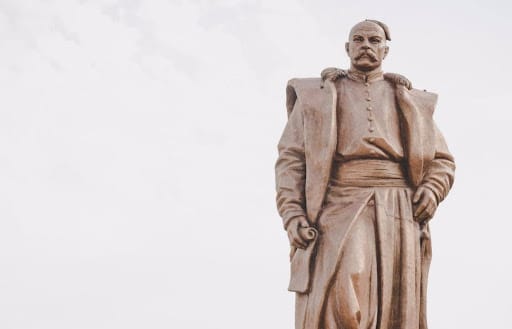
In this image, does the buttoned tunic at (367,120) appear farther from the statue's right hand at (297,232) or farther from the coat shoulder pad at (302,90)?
the statue's right hand at (297,232)

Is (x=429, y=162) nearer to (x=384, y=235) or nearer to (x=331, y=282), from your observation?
(x=384, y=235)

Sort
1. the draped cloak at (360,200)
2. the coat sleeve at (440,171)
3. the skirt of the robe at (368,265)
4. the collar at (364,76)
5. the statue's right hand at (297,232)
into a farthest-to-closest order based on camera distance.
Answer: the collar at (364,76)
the coat sleeve at (440,171)
the statue's right hand at (297,232)
the draped cloak at (360,200)
the skirt of the robe at (368,265)

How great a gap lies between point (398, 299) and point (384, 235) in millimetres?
652

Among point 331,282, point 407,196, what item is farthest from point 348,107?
point 331,282

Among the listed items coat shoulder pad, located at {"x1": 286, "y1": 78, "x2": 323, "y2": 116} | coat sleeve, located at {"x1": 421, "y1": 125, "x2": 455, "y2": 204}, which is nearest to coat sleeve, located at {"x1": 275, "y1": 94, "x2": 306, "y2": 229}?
coat shoulder pad, located at {"x1": 286, "y1": 78, "x2": 323, "y2": 116}

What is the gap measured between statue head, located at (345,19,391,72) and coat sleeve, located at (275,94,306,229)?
2.61 feet

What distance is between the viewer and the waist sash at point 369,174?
376 inches

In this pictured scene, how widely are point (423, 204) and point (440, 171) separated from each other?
50 centimetres

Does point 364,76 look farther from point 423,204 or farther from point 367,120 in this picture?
point 423,204

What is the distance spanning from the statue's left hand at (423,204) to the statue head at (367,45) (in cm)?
146

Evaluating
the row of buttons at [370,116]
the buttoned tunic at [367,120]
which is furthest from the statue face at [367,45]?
the row of buttons at [370,116]

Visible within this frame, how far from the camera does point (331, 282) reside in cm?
916

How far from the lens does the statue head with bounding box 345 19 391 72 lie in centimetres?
988

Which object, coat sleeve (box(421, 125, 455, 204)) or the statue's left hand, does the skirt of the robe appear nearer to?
the statue's left hand
